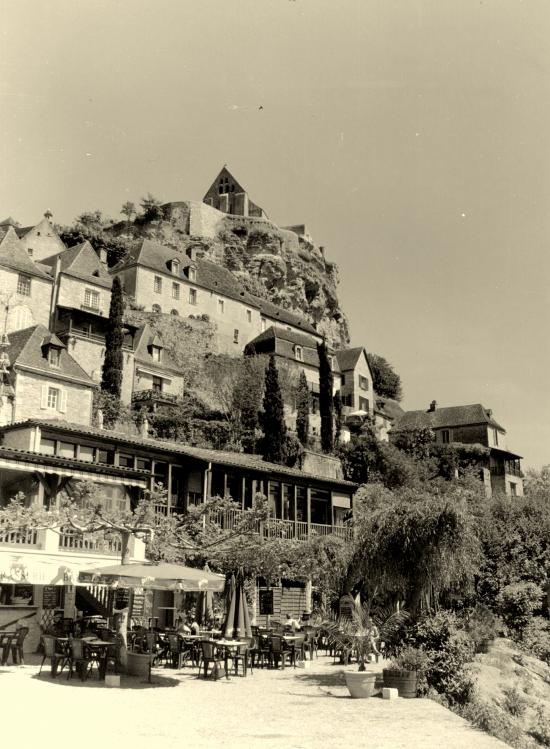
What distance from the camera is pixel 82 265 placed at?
177 ft

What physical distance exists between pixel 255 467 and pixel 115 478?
8.77 m

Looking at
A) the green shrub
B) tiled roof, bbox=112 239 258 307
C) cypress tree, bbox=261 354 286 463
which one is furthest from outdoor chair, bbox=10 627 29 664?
tiled roof, bbox=112 239 258 307

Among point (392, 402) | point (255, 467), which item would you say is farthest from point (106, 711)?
point (392, 402)

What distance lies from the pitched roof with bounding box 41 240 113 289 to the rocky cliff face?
90.9ft

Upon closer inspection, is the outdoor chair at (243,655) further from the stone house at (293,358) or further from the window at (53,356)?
the stone house at (293,358)

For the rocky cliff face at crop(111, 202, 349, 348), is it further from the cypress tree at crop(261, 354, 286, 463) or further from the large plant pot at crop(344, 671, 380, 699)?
the large plant pot at crop(344, 671, 380, 699)

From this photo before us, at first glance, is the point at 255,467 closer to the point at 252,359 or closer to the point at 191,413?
the point at 191,413

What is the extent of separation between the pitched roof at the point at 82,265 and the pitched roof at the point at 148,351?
14.0 feet

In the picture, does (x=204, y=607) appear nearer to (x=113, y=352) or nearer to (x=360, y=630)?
(x=360, y=630)

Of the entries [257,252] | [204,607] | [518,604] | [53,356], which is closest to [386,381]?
[257,252]

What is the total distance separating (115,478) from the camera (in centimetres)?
2356

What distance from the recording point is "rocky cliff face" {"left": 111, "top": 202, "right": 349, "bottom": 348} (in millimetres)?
85188

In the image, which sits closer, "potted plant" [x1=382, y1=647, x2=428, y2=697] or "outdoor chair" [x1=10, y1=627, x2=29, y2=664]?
"potted plant" [x1=382, y1=647, x2=428, y2=697]

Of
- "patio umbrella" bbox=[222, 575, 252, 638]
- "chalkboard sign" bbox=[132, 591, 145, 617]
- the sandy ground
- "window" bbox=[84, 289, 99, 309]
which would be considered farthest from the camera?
"window" bbox=[84, 289, 99, 309]
